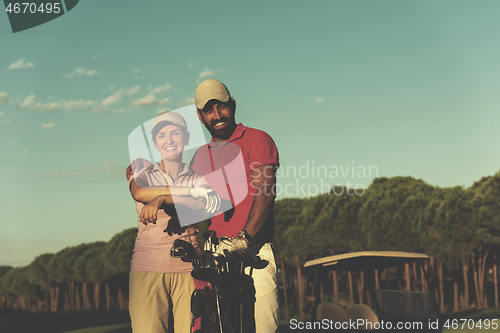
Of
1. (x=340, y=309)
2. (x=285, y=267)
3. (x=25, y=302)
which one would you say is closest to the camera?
(x=340, y=309)

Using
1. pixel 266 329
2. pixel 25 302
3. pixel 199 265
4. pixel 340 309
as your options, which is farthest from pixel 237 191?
pixel 25 302

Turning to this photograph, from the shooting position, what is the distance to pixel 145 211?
324 centimetres

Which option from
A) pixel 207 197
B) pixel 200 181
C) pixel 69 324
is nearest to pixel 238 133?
pixel 200 181

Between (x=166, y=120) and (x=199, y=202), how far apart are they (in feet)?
3.16

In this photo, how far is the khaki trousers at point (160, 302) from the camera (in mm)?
3701

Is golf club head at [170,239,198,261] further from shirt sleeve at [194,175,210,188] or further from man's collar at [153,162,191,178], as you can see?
man's collar at [153,162,191,178]

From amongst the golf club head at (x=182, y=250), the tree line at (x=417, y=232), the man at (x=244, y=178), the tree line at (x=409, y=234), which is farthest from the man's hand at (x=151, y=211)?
the tree line at (x=417, y=232)

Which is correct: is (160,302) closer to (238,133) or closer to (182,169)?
(182,169)

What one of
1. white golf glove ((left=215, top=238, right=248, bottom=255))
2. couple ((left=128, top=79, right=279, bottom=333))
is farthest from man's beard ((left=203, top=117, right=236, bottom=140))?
white golf glove ((left=215, top=238, right=248, bottom=255))

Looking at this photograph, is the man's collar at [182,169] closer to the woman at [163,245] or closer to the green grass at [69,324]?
the woman at [163,245]

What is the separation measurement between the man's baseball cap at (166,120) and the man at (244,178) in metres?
0.32

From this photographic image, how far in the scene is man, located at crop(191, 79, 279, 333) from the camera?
10.7ft

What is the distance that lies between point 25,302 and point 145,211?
362 ft

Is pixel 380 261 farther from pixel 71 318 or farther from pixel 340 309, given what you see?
pixel 71 318
